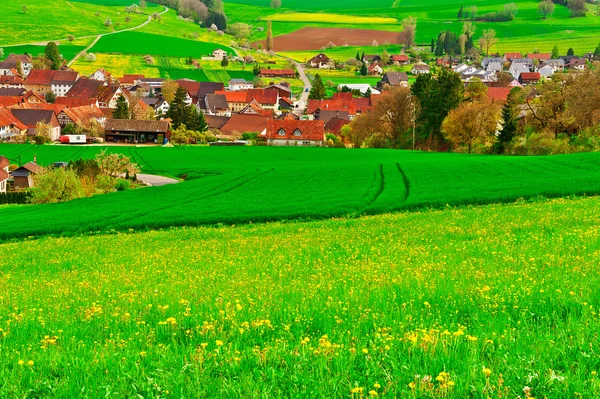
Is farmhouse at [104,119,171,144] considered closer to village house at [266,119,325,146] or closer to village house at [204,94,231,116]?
village house at [266,119,325,146]

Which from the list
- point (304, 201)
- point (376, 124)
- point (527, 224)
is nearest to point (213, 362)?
point (527, 224)

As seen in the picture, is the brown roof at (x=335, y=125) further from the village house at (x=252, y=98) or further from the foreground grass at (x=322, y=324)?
the foreground grass at (x=322, y=324)

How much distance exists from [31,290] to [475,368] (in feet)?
40.0

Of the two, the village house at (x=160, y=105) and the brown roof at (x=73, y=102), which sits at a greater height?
the brown roof at (x=73, y=102)

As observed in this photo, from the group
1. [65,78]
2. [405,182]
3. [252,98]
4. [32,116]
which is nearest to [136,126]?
[32,116]

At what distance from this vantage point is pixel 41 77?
647ft

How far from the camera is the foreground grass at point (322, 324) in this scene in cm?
664

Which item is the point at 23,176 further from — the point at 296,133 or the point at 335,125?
the point at 335,125

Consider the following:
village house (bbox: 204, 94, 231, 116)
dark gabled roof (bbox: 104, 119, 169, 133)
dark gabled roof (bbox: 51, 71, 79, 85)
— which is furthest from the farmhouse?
dark gabled roof (bbox: 51, 71, 79, 85)

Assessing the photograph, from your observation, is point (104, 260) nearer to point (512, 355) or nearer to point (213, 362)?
point (213, 362)

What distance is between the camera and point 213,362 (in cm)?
733

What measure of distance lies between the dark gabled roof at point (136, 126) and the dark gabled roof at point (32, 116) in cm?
1436

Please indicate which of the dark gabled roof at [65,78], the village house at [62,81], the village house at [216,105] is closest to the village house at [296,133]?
the village house at [216,105]

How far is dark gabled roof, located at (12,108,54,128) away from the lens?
415ft
